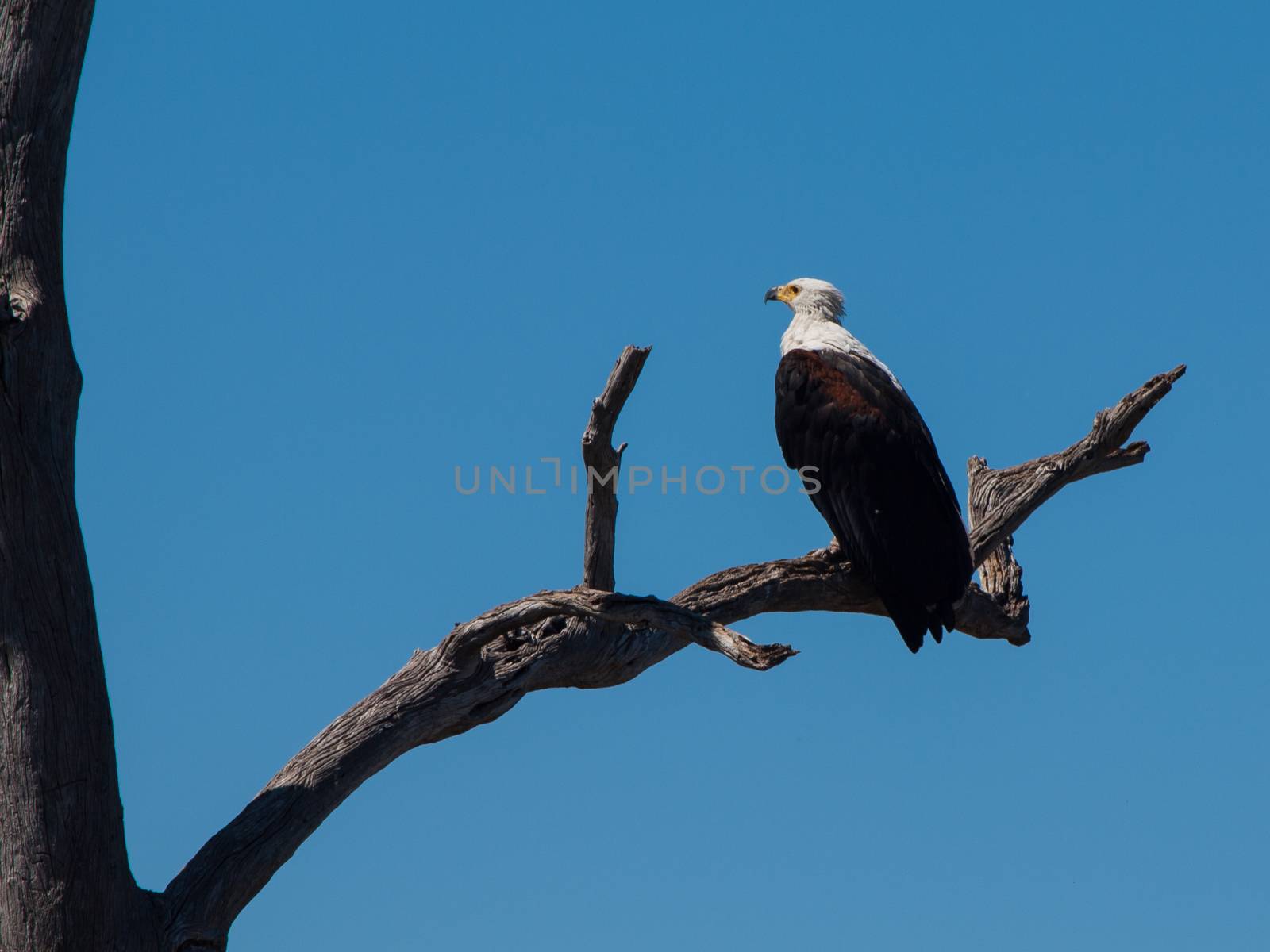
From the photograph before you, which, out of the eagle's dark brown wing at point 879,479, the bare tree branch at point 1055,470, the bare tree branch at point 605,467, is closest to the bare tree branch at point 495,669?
the bare tree branch at point 605,467

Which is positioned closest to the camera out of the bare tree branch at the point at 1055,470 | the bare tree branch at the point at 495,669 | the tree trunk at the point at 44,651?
the tree trunk at the point at 44,651

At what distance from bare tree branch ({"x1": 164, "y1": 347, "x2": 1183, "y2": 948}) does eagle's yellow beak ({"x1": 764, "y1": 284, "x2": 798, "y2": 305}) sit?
237 cm

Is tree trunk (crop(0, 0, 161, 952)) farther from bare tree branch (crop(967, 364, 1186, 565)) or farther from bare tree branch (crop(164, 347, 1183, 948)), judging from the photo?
bare tree branch (crop(967, 364, 1186, 565))

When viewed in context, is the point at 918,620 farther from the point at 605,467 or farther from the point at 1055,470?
the point at 605,467

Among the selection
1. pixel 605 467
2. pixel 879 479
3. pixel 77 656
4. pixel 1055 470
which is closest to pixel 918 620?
pixel 879 479

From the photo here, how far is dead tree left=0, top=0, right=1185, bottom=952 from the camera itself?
4398mm

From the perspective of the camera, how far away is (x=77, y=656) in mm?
4461

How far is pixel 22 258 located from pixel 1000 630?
4693 mm

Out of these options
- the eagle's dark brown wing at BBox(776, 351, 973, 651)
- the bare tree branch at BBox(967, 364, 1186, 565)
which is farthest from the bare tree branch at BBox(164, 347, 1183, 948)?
the bare tree branch at BBox(967, 364, 1186, 565)

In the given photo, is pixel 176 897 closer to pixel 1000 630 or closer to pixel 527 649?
pixel 527 649

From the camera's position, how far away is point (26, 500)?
4422 mm

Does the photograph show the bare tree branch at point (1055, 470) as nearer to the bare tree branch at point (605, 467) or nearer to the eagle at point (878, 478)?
the eagle at point (878, 478)

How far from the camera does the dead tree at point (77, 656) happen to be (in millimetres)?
4398

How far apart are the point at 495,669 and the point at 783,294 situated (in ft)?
12.0
